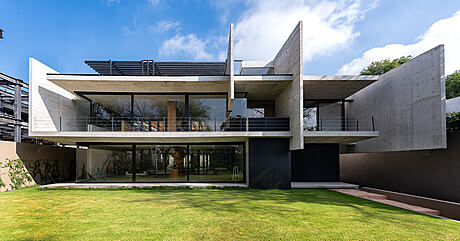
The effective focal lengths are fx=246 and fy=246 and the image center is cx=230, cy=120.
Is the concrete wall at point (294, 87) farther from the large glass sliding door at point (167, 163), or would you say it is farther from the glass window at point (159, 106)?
the glass window at point (159, 106)

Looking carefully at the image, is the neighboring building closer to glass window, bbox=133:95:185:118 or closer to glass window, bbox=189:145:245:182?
glass window, bbox=133:95:185:118

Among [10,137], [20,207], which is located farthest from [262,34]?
[10,137]

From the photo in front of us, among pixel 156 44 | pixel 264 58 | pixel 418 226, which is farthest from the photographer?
pixel 156 44

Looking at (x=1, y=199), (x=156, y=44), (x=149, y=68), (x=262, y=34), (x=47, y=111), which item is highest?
(x=156, y=44)

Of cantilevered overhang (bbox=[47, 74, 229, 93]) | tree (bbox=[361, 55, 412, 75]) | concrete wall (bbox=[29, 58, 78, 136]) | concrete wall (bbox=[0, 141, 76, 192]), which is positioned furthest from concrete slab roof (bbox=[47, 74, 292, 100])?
tree (bbox=[361, 55, 412, 75])

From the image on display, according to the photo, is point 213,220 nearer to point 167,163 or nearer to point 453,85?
point 167,163

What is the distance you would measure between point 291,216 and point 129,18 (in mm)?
14671

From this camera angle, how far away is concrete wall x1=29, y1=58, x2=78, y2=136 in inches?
411

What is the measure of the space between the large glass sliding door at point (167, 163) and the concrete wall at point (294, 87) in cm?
315

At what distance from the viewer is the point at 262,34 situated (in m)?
12.9

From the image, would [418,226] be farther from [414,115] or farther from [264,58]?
[264,58]

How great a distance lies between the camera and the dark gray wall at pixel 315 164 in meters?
12.9

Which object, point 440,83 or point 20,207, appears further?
point 440,83

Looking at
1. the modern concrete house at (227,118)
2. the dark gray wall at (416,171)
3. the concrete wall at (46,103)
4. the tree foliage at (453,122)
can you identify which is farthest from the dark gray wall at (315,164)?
the concrete wall at (46,103)
